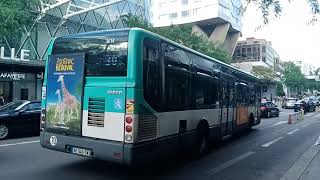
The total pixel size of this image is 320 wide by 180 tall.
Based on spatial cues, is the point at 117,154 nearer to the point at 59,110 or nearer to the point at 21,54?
the point at 59,110

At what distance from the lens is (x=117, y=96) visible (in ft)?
26.4

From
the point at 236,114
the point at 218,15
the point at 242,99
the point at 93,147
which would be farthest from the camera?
the point at 218,15

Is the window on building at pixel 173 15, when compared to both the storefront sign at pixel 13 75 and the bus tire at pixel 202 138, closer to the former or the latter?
the storefront sign at pixel 13 75

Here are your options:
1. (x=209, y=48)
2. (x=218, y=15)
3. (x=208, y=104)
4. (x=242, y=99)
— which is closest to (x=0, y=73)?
(x=242, y=99)

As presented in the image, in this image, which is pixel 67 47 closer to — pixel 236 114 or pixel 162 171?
pixel 162 171

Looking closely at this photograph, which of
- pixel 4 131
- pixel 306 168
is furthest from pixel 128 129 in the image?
pixel 4 131

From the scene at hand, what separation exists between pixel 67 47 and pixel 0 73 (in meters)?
19.3

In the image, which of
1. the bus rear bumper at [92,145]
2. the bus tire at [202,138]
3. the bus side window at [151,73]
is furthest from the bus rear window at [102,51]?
the bus tire at [202,138]

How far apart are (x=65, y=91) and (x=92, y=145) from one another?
138 centimetres

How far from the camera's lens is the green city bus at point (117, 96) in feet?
26.1

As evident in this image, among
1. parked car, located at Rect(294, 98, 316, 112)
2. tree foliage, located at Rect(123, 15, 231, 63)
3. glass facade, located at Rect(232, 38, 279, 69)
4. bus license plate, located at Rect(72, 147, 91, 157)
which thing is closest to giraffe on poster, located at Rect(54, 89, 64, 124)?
bus license plate, located at Rect(72, 147, 91, 157)

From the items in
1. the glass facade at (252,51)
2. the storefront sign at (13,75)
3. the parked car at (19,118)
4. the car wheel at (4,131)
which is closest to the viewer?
the car wheel at (4,131)

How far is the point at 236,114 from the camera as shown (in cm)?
1592

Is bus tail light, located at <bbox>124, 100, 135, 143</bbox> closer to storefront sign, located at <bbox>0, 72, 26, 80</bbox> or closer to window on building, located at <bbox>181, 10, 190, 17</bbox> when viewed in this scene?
storefront sign, located at <bbox>0, 72, 26, 80</bbox>
